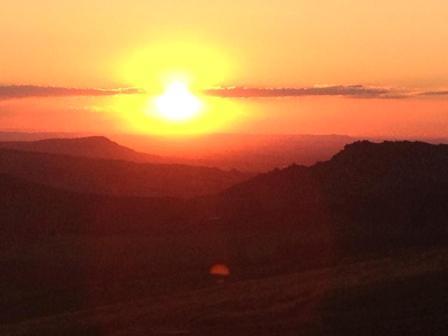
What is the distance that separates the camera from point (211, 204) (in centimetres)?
5238

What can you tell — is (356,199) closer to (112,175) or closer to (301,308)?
(301,308)

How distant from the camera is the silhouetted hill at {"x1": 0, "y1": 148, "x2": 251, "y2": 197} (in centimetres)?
8688

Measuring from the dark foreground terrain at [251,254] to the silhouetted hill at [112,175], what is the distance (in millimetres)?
27616

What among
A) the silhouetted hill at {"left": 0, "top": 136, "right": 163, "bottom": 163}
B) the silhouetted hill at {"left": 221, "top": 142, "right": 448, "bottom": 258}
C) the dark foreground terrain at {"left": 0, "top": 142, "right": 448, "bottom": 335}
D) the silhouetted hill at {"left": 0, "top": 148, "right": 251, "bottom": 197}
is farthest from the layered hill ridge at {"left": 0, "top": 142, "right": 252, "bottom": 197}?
the silhouetted hill at {"left": 0, "top": 136, "right": 163, "bottom": 163}

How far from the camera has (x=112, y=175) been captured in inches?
3777

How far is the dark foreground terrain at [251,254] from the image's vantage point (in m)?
22.2

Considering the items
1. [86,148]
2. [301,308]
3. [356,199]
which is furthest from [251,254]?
[86,148]

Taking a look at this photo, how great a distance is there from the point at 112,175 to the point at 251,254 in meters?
57.3

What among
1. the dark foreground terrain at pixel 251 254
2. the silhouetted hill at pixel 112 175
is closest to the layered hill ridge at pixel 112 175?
the silhouetted hill at pixel 112 175

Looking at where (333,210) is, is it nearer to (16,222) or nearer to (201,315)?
(16,222)

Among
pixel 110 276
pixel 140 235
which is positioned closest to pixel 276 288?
pixel 110 276

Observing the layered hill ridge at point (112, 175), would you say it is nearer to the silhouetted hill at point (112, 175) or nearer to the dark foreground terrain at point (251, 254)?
the silhouetted hill at point (112, 175)

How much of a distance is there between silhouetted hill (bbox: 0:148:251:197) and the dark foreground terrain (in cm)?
2762

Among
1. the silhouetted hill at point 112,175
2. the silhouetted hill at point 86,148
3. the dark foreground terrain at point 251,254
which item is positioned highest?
the dark foreground terrain at point 251,254
